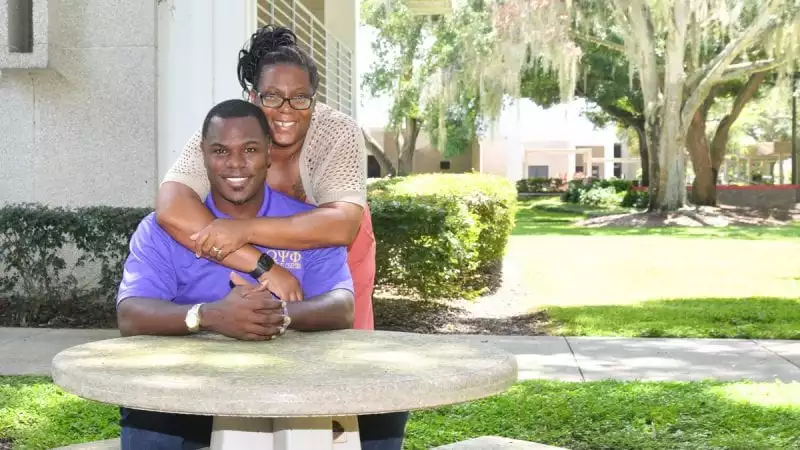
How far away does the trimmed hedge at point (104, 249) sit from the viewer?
7824mm

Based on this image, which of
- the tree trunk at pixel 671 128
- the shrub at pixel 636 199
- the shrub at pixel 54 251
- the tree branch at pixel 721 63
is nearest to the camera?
the shrub at pixel 54 251

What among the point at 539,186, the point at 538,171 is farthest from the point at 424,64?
the point at 538,171

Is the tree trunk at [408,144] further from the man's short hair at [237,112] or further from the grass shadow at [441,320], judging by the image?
the man's short hair at [237,112]

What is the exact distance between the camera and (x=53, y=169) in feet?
28.6

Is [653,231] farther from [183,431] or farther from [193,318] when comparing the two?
[193,318]

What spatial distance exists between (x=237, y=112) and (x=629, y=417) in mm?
3037

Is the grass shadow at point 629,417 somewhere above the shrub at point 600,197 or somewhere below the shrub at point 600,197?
below

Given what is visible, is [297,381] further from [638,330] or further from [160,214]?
[638,330]

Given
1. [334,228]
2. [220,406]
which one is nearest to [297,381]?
[220,406]

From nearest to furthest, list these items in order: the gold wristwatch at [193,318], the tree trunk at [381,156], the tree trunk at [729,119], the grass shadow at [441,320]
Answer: the gold wristwatch at [193,318] → the grass shadow at [441,320] → the tree trunk at [381,156] → the tree trunk at [729,119]

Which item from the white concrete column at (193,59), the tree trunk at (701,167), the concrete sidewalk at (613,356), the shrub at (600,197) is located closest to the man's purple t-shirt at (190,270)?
the concrete sidewalk at (613,356)

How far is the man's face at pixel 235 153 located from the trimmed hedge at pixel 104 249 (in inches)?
196

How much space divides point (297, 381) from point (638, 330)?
6656 mm

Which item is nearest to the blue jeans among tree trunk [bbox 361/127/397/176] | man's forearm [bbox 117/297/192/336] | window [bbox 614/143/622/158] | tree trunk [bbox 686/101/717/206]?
man's forearm [bbox 117/297/192/336]
